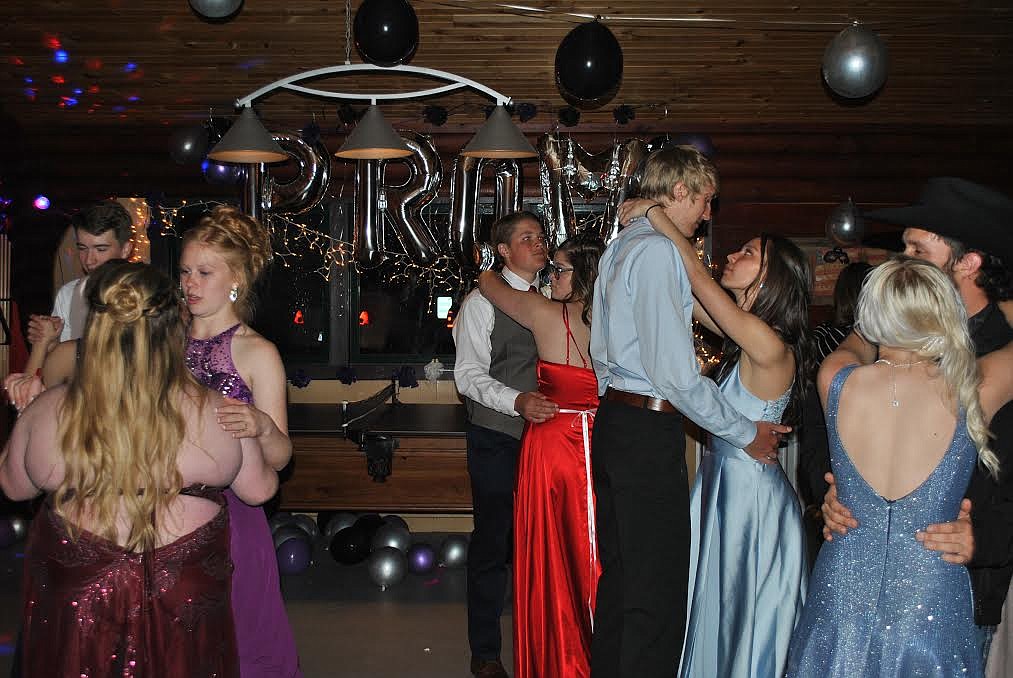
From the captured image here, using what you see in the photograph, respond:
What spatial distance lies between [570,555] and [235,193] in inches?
171

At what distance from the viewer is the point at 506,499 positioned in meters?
3.78

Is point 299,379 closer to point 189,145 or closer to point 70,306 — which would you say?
point 189,145

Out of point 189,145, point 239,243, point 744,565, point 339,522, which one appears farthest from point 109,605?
point 189,145

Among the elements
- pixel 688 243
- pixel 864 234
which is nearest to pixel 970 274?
pixel 688 243

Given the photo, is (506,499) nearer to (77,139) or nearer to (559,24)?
(559,24)

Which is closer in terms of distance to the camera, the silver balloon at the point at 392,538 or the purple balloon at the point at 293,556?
the purple balloon at the point at 293,556

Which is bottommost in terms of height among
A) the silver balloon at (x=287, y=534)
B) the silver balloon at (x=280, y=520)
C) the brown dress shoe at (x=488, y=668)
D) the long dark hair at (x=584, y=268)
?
the brown dress shoe at (x=488, y=668)

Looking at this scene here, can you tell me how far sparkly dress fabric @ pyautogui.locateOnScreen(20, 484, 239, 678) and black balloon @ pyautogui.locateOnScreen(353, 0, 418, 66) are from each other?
282cm

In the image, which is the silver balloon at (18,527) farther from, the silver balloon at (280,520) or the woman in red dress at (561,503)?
the woman in red dress at (561,503)

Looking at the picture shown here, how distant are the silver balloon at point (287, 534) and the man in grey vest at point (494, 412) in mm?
1852

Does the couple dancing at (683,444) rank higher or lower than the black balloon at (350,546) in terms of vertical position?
higher

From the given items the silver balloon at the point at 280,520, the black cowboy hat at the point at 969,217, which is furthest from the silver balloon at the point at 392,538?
the black cowboy hat at the point at 969,217

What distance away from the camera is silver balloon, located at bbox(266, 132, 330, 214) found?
5344 millimetres

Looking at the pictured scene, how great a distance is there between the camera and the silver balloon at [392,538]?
17.4 ft
